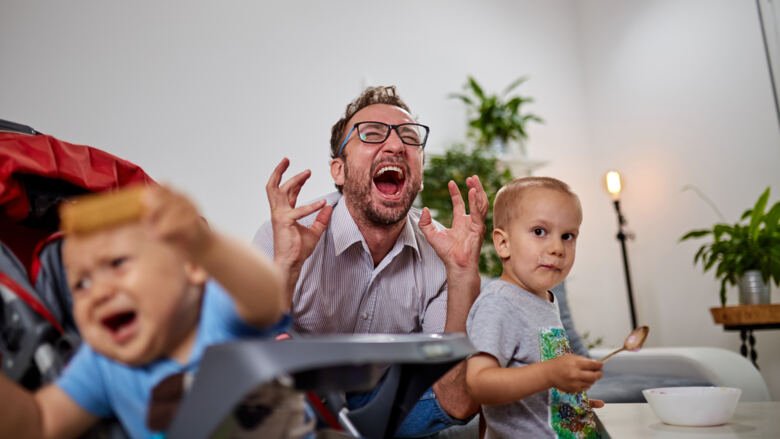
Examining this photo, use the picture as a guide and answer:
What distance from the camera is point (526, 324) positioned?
1.09 m

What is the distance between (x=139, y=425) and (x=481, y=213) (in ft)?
3.25

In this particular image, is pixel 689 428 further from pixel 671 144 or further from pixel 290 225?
pixel 671 144

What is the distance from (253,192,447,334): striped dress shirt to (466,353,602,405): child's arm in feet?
1.90

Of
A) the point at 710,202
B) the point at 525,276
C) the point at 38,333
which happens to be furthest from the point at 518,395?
the point at 710,202

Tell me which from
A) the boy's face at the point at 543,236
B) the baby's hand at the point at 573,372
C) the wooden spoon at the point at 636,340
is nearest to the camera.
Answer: the baby's hand at the point at 573,372

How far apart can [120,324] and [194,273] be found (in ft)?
0.25

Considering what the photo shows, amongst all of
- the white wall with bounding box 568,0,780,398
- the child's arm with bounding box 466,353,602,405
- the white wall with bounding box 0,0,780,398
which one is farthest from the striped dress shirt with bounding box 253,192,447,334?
the white wall with bounding box 568,0,780,398

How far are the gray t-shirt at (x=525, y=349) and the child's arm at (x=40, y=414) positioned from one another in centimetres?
65

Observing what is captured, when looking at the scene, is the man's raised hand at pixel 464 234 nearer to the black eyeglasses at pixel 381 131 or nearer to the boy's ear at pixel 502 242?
the boy's ear at pixel 502 242

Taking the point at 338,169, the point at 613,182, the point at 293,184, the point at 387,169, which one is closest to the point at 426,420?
the point at 293,184

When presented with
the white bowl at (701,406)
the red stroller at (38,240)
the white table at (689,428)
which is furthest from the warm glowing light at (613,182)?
the red stroller at (38,240)

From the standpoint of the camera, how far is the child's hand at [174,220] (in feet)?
1.45

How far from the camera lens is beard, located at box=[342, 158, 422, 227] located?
1686 millimetres

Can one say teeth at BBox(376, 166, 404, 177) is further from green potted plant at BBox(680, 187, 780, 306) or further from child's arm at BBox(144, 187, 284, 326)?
green potted plant at BBox(680, 187, 780, 306)
